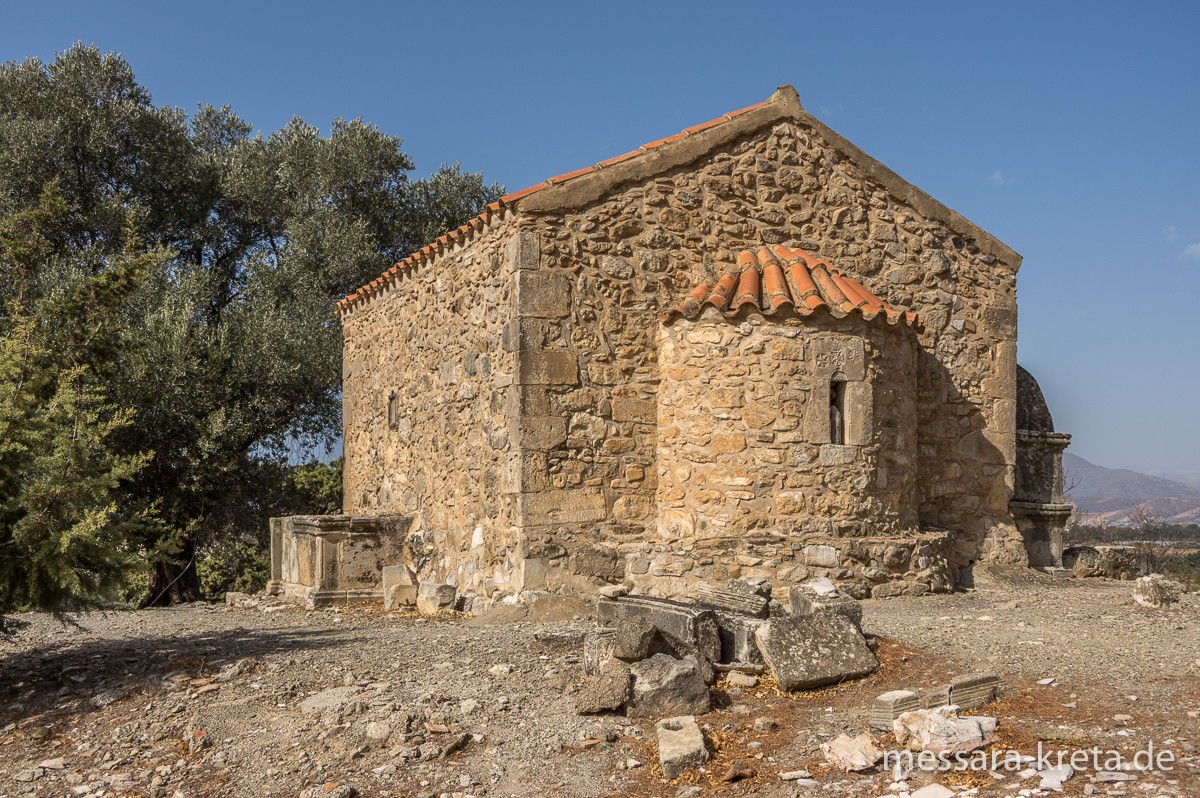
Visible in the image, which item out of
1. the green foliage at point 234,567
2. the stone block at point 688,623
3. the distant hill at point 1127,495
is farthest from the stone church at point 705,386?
the distant hill at point 1127,495

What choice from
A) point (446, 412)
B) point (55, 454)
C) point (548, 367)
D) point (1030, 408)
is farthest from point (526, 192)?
point (1030, 408)

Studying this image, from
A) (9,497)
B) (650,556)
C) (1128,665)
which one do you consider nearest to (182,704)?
(9,497)

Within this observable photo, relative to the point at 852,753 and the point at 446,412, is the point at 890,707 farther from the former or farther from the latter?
the point at 446,412

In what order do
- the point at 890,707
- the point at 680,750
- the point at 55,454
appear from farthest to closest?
1. the point at 55,454
2. the point at 890,707
3. the point at 680,750

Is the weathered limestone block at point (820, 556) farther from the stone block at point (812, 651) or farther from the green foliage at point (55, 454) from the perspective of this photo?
the green foliage at point (55, 454)

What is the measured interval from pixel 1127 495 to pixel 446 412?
85.6 metres

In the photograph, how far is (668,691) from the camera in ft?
18.8

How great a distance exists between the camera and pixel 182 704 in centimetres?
625

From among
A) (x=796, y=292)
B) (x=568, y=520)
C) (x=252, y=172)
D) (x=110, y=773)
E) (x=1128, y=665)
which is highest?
(x=252, y=172)

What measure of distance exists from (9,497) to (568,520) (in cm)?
471

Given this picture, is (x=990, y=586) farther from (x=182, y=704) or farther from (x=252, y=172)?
(x=252, y=172)

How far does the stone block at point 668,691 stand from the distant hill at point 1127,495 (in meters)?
26.8

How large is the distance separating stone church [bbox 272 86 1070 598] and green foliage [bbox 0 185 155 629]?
12.1 ft

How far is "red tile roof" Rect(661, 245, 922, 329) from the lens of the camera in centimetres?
945
